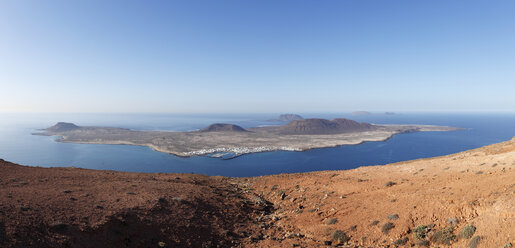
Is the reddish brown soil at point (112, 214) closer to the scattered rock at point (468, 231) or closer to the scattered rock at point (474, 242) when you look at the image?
the scattered rock at point (474, 242)

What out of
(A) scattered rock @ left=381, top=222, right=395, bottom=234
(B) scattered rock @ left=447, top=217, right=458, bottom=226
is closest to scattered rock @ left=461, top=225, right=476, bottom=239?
(B) scattered rock @ left=447, top=217, right=458, bottom=226

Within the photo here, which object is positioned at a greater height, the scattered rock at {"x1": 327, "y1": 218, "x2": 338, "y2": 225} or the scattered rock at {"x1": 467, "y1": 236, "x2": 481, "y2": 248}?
the scattered rock at {"x1": 467, "y1": 236, "x2": 481, "y2": 248}

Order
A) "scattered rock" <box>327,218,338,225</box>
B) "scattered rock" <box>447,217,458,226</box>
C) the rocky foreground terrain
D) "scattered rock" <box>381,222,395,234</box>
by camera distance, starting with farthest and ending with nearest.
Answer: "scattered rock" <box>327,218,338,225</box>
"scattered rock" <box>381,222,395,234</box>
"scattered rock" <box>447,217,458,226</box>
the rocky foreground terrain

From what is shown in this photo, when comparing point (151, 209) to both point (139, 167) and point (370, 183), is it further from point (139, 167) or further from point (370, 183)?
point (139, 167)

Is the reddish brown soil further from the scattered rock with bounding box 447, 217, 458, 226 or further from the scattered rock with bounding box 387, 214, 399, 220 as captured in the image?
the scattered rock with bounding box 447, 217, 458, 226

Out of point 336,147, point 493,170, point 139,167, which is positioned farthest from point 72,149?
point 493,170

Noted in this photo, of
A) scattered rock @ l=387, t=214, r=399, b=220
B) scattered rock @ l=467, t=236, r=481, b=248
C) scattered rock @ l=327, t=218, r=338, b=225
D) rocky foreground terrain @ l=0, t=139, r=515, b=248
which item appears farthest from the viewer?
scattered rock @ l=327, t=218, r=338, b=225

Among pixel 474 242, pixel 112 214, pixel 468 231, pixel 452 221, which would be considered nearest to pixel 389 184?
pixel 452 221

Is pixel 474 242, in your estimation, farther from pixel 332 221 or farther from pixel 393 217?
pixel 332 221

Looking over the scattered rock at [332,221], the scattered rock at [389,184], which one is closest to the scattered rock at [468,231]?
the scattered rock at [332,221]
